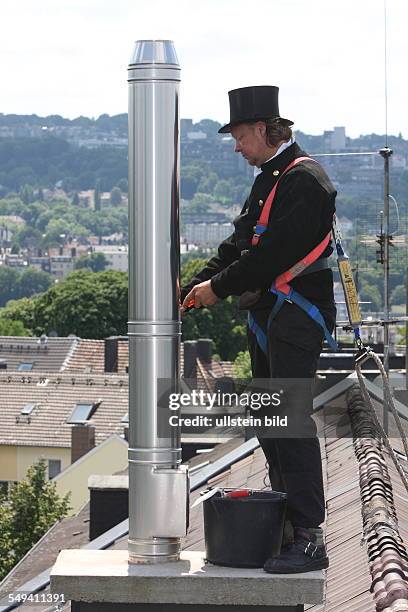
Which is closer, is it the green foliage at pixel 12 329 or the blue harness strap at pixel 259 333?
the blue harness strap at pixel 259 333

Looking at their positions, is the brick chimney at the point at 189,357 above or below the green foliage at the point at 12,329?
above

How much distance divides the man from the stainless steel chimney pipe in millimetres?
331

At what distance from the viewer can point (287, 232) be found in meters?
6.07

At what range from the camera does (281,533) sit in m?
6.09

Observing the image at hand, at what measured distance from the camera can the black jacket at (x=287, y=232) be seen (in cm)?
607

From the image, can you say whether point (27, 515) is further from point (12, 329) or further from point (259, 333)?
point (12, 329)

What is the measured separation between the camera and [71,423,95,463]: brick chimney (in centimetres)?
5459

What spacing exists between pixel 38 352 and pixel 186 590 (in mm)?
86777

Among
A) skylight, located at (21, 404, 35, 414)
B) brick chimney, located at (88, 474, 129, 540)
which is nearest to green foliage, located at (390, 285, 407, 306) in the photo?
brick chimney, located at (88, 474, 129, 540)

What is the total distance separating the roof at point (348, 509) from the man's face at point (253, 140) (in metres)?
1.58

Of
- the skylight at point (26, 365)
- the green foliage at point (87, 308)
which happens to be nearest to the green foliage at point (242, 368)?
the skylight at point (26, 365)

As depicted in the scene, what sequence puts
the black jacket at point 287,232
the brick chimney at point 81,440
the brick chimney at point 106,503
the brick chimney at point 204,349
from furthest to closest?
the brick chimney at point 204,349 < the brick chimney at point 81,440 < the brick chimney at point 106,503 < the black jacket at point 287,232

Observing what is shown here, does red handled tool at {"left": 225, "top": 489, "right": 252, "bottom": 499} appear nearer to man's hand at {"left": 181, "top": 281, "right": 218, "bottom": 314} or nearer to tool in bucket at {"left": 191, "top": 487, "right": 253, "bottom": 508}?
tool in bucket at {"left": 191, "top": 487, "right": 253, "bottom": 508}

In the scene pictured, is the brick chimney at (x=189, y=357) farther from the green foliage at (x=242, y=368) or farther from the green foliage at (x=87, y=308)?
the green foliage at (x=87, y=308)
